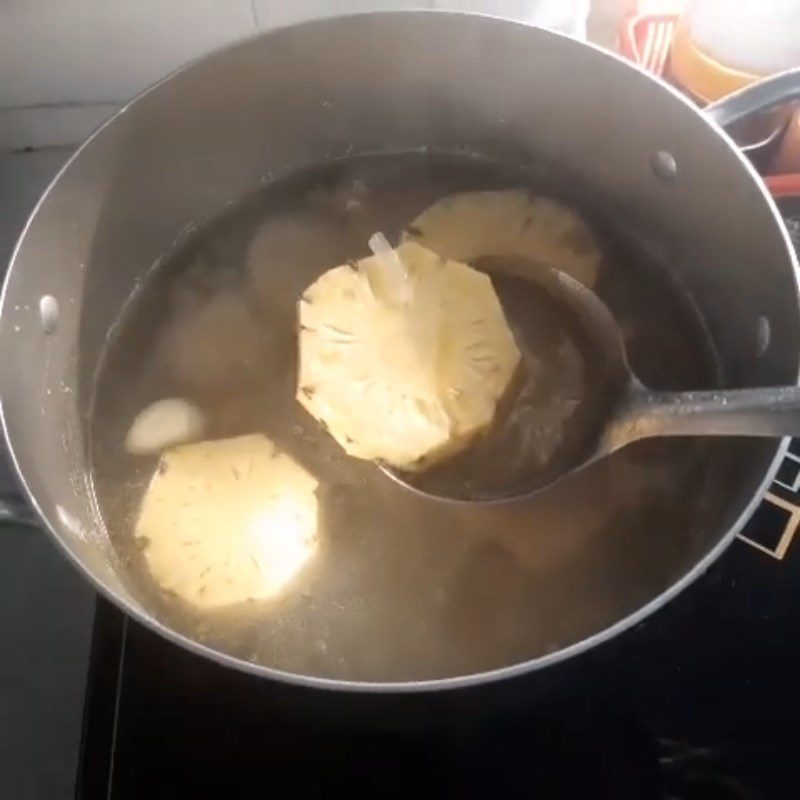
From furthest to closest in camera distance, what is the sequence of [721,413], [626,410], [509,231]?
1. [509,231]
2. [626,410]
3. [721,413]

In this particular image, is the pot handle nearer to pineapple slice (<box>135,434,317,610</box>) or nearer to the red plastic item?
the red plastic item

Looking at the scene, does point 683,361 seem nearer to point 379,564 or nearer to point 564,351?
point 564,351

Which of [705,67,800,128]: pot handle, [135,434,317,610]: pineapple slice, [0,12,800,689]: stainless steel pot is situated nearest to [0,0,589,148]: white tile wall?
[0,12,800,689]: stainless steel pot

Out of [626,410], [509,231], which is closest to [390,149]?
[509,231]

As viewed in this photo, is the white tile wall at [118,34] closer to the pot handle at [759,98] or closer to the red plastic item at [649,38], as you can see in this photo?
the red plastic item at [649,38]

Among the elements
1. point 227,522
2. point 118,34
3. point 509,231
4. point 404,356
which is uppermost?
point 118,34

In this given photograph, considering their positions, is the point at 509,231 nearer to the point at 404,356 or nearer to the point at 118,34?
the point at 404,356

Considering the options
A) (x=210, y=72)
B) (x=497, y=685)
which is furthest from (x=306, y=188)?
(x=497, y=685)
